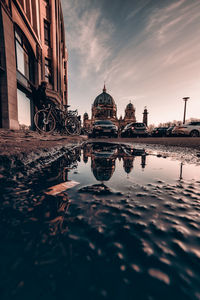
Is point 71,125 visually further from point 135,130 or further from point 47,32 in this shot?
point 47,32

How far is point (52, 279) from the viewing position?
402 millimetres

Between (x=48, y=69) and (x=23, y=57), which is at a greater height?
(x=48, y=69)

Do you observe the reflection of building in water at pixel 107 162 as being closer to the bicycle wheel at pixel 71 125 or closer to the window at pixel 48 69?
the bicycle wheel at pixel 71 125

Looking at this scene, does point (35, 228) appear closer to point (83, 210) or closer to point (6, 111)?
point (83, 210)

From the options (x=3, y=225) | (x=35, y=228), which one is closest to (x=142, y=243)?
(x=35, y=228)

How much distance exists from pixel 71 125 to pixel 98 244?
25.8ft

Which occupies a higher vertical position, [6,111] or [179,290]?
[6,111]

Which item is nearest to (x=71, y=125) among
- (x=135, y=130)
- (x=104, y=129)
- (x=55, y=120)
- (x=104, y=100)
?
(x=55, y=120)

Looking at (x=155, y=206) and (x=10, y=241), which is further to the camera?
(x=155, y=206)

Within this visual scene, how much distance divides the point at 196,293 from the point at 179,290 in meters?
0.05

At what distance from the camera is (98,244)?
552mm

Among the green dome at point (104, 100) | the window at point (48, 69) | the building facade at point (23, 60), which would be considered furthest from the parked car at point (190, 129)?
the green dome at point (104, 100)

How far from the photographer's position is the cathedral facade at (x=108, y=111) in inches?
2773

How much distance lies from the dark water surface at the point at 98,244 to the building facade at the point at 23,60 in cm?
676
